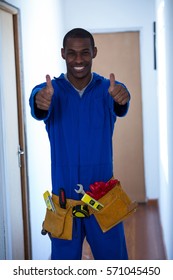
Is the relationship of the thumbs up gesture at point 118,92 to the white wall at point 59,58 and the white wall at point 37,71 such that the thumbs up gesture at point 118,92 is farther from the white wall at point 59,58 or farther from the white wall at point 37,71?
the white wall at point 37,71

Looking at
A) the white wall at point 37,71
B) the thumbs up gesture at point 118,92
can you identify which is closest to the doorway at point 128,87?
the white wall at point 37,71

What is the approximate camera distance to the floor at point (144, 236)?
2467 mm

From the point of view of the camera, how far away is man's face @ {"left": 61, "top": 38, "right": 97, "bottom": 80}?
1.39 m

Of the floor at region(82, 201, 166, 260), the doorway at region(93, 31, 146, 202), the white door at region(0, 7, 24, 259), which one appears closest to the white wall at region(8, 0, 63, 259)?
the white door at region(0, 7, 24, 259)

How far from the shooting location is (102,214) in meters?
1.44

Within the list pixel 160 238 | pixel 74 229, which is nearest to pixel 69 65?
pixel 74 229

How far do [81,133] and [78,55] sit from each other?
0.75ft

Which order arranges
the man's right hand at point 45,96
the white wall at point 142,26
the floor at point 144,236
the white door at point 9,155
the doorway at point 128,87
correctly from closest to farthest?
the man's right hand at point 45,96 < the white door at point 9,155 < the floor at point 144,236 < the white wall at point 142,26 < the doorway at point 128,87

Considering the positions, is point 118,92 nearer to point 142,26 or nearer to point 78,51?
point 78,51

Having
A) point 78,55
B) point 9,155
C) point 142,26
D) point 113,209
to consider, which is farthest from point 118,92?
point 142,26

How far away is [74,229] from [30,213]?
648 mm

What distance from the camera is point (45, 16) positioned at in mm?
2277
